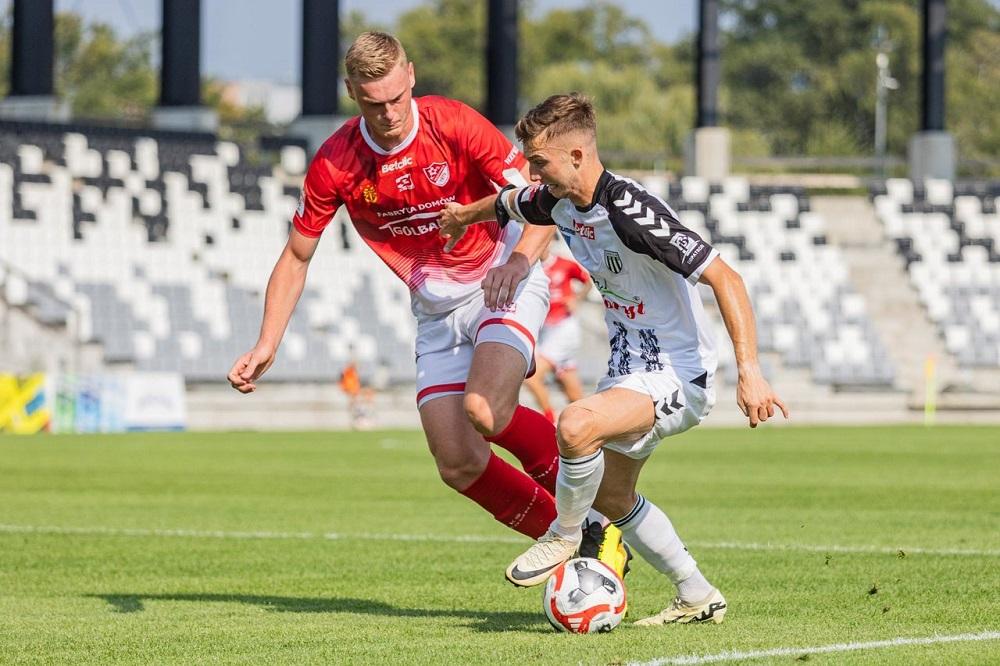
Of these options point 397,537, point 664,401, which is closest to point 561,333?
point 397,537

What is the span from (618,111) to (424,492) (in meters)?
50.9

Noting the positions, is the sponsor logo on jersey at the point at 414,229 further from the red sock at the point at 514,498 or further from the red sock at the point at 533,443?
the red sock at the point at 514,498

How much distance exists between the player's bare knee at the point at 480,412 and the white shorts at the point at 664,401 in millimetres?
598

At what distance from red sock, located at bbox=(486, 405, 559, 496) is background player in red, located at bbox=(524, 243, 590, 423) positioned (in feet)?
32.9

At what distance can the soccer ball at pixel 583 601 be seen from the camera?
6020 mm

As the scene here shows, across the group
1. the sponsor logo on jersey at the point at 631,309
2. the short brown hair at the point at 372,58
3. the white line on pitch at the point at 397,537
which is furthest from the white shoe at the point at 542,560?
the white line on pitch at the point at 397,537

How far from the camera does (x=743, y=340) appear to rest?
5.81 m

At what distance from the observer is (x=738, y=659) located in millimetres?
5254

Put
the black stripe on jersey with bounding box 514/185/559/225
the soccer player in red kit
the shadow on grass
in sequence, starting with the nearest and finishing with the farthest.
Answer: the shadow on grass < the black stripe on jersey with bounding box 514/185/559/225 < the soccer player in red kit

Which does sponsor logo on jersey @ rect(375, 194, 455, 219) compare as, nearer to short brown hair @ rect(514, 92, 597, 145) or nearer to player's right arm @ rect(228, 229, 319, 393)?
player's right arm @ rect(228, 229, 319, 393)

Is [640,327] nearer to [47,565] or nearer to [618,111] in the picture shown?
[47,565]

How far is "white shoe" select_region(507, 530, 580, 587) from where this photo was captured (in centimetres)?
616

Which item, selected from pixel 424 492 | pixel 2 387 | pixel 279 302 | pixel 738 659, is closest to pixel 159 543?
pixel 279 302

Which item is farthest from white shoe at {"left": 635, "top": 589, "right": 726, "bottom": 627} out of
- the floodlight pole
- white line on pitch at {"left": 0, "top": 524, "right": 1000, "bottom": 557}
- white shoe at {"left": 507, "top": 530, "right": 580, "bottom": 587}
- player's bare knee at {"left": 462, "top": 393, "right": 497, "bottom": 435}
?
the floodlight pole
